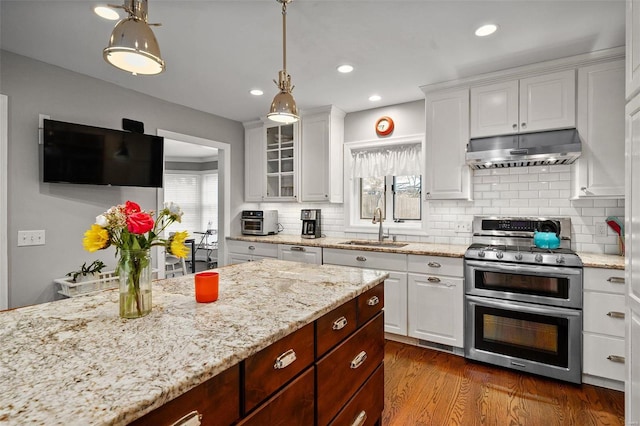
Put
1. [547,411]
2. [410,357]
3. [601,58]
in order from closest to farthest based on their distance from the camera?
[547,411] → [601,58] → [410,357]

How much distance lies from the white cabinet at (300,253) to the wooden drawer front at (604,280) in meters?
2.27

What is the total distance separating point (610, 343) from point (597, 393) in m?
0.37

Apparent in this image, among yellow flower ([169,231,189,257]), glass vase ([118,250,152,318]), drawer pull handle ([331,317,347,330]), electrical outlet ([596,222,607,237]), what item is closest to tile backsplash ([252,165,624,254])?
electrical outlet ([596,222,607,237])

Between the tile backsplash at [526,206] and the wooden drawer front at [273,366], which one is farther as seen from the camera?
the tile backsplash at [526,206]

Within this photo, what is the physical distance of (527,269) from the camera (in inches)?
99.5

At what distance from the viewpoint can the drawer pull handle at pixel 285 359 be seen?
3.52 feet

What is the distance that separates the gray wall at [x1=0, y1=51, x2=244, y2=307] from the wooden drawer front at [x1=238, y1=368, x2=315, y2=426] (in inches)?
107

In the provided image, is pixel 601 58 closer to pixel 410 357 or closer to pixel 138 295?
pixel 410 357

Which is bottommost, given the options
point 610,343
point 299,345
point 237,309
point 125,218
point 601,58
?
point 610,343

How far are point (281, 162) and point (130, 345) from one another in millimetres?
3633

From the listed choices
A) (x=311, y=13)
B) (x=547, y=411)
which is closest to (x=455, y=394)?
(x=547, y=411)

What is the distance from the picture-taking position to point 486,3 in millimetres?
1959

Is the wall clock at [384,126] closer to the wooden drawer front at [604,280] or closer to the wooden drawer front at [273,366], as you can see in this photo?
the wooden drawer front at [604,280]

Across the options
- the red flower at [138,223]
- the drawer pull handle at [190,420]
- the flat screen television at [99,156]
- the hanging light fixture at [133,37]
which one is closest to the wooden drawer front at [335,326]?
the drawer pull handle at [190,420]
